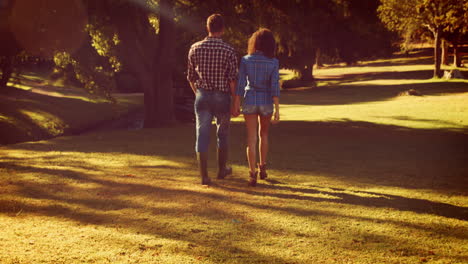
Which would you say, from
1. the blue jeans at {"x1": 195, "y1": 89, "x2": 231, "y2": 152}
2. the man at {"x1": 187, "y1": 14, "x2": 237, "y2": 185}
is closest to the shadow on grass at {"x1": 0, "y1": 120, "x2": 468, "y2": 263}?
the blue jeans at {"x1": 195, "y1": 89, "x2": 231, "y2": 152}

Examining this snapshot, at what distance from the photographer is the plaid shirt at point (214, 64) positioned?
711 centimetres

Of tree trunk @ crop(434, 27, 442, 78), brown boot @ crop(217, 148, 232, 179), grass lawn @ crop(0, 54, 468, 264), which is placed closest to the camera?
grass lawn @ crop(0, 54, 468, 264)

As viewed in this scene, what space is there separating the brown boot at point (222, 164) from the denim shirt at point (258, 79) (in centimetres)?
93

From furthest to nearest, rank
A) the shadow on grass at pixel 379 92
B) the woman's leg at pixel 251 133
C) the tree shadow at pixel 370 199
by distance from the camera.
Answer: the shadow on grass at pixel 379 92
the woman's leg at pixel 251 133
the tree shadow at pixel 370 199

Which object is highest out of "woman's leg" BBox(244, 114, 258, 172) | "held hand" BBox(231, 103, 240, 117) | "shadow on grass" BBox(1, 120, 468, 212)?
"held hand" BBox(231, 103, 240, 117)

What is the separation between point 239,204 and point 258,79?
73.2 inches

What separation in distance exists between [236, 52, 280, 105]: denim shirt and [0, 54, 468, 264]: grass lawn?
1364mm

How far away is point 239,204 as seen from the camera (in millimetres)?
6527

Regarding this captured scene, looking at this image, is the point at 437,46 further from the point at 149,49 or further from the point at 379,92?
the point at 149,49

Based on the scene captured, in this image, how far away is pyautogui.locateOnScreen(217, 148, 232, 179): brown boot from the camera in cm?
776

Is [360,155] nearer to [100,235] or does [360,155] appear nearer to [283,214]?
[283,214]

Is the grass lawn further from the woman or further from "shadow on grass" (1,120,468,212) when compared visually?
the woman

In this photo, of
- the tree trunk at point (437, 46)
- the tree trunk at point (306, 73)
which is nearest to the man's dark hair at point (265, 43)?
the tree trunk at point (437, 46)

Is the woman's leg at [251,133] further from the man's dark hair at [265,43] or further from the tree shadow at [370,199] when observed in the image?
the man's dark hair at [265,43]
